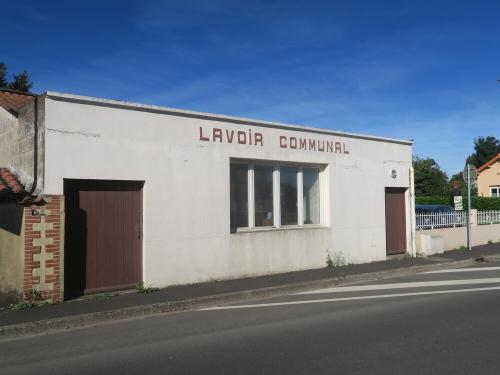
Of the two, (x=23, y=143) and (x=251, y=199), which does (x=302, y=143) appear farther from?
(x=23, y=143)

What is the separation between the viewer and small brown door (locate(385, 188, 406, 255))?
49.5 feet

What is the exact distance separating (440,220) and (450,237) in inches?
29.8

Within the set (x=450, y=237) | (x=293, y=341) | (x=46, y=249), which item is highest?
(x=46, y=249)

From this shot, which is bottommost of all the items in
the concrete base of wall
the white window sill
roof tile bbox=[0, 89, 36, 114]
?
the concrete base of wall

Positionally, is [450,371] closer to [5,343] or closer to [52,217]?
[5,343]

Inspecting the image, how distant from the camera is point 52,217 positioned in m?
8.62

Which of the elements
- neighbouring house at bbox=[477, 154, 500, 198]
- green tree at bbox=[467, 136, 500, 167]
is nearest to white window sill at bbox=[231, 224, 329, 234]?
neighbouring house at bbox=[477, 154, 500, 198]

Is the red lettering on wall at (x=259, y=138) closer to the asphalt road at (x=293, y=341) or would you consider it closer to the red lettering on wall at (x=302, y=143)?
the red lettering on wall at (x=302, y=143)

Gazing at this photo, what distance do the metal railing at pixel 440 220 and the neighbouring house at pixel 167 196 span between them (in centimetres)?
288

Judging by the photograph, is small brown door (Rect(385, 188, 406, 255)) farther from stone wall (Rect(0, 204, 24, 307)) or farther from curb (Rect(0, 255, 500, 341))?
stone wall (Rect(0, 204, 24, 307))

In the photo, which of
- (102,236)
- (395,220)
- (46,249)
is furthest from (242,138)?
(395,220)

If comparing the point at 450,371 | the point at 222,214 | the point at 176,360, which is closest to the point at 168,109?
the point at 222,214

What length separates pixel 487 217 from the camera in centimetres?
1978

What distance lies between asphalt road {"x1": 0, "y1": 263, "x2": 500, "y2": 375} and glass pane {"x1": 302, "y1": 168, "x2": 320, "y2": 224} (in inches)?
170
